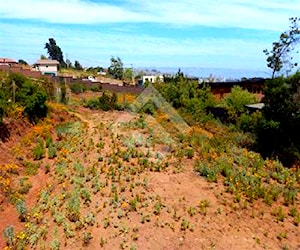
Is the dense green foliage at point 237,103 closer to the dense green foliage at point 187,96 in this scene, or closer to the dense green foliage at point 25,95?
the dense green foliage at point 187,96

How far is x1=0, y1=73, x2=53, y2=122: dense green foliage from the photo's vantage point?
13.0m

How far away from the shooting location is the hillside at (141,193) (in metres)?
7.42

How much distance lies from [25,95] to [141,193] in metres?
6.69

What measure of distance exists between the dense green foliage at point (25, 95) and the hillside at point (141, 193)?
0.81 meters

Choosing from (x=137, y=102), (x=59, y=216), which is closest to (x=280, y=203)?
(x=59, y=216)

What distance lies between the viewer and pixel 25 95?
13242 millimetres

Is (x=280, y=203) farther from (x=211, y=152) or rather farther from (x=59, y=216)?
(x=59, y=216)

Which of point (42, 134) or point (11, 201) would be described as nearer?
point (11, 201)

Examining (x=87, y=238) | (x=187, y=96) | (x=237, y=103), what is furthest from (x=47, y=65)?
(x=87, y=238)

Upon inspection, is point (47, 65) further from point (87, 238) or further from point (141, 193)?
point (87, 238)

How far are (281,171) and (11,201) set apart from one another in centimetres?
752

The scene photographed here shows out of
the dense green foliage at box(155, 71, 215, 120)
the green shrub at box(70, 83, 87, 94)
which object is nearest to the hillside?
the dense green foliage at box(155, 71, 215, 120)

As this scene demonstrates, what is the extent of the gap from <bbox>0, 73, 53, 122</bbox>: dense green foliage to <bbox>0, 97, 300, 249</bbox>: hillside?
0.81 metres

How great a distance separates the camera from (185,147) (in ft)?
38.2
